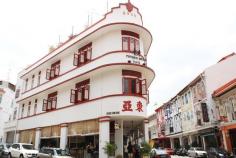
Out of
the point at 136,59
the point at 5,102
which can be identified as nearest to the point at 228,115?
the point at 136,59

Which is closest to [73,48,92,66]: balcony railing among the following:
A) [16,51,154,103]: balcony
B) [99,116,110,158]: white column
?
[16,51,154,103]: balcony

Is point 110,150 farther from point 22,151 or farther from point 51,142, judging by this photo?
point 51,142

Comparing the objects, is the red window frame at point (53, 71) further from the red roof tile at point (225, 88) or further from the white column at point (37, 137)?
the red roof tile at point (225, 88)

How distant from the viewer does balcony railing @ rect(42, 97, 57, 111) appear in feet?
93.0

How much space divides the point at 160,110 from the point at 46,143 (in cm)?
4244

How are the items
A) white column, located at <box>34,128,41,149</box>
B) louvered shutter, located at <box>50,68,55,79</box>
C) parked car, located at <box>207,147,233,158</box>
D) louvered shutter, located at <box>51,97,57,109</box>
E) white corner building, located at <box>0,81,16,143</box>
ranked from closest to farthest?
parked car, located at <box>207,147,233,158</box> → louvered shutter, located at <box>51,97,57,109</box> → white column, located at <box>34,128,41,149</box> → louvered shutter, located at <box>50,68,55,79</box> → white corner building, located at <box>0,81,16,143</box>

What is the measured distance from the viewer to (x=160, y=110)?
218 feet

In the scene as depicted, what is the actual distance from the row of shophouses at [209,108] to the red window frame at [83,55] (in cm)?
1814

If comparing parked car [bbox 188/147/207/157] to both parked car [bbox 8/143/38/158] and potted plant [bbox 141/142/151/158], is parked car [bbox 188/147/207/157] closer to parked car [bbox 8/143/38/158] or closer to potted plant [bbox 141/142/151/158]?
potted plant [bbox 141/142/151/158]

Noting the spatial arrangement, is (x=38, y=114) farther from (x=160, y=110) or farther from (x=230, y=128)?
(x=160, y=110)

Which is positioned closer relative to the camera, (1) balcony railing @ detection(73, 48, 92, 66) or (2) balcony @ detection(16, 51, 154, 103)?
(2) balcony @ detection(16, 51, 154, 103)

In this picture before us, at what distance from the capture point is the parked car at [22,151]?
2222cm

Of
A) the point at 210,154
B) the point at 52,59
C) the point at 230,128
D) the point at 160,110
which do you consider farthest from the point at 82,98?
the point at 160,110

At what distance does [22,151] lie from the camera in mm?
22453
